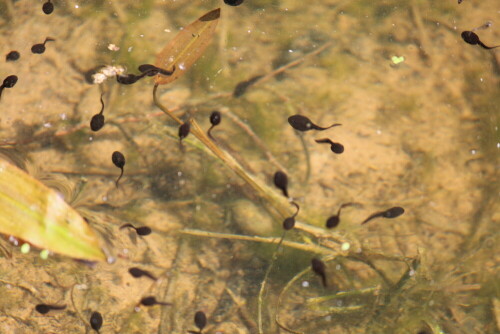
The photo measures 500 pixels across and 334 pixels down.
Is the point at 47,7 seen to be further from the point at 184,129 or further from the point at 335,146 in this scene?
the point at 335,146

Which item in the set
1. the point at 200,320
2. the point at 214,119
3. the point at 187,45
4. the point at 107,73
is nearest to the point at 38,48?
the point at 107,73

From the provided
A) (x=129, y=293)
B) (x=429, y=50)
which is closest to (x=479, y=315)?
(x=429, y=50)

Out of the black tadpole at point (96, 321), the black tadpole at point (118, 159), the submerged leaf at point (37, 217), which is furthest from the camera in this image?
the black tadpole at point (118, 159)

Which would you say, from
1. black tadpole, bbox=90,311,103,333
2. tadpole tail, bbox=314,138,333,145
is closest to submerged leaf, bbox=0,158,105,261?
black tadpole, bbox=90,311,103,333

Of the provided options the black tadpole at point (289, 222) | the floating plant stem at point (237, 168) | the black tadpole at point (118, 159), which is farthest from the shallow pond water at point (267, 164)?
the black tadpole at point (118, 159)

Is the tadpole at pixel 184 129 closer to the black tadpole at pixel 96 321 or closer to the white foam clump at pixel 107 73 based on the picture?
the white foam clump at pixel 107 73
